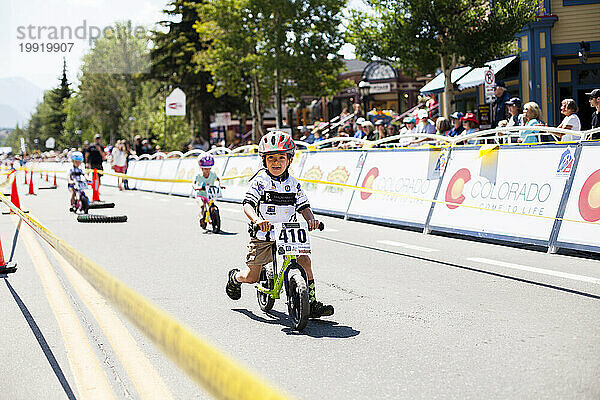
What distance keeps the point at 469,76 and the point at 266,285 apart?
23.5 m

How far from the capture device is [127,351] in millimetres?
5453

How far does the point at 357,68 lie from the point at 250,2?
23410mm

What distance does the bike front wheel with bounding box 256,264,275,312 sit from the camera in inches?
258

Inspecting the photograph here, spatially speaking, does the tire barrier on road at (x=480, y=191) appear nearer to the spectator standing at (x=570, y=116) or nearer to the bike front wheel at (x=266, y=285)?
the spectator standing at (x=570, y=116)

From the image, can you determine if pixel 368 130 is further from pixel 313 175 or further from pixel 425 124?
pixel 313 175

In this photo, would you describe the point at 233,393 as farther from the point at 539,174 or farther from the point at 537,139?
the point at 537,139

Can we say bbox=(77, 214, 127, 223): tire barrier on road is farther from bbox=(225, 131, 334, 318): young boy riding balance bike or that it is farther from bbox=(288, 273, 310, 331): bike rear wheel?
bbox=(288, 273, 310, 331): bike rear wheel

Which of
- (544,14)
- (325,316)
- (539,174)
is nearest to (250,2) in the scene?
(544,14)

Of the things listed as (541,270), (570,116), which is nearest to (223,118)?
(570,116)

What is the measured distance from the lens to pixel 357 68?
59469mm

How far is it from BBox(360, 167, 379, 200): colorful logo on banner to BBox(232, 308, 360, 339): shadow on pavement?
791 centimetres

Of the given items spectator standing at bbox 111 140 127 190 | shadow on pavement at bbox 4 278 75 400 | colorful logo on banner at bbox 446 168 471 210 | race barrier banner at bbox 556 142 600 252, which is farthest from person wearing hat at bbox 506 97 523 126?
spectator standing at bbox 111 140 127 190

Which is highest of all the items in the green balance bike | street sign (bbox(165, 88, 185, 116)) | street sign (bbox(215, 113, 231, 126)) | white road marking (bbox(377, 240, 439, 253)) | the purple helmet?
street sign (bbox(165, 88, 185, 116))

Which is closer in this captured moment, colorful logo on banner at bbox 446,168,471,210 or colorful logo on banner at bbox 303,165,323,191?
colorful logo on banner at bbox 446,168,471,210
